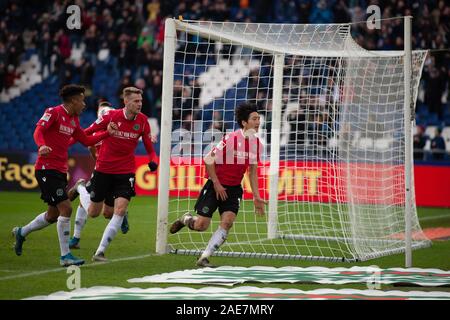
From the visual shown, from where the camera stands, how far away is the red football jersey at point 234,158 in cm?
1136

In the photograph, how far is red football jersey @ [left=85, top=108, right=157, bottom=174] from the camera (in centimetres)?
1207

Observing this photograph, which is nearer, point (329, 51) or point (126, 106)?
point (126, 106)

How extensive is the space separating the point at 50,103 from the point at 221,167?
1881 centimetres

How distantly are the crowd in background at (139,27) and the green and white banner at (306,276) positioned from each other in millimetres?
15787

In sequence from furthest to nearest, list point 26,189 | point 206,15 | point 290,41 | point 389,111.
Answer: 1. point 206,15
2. point 26,189
3. point 389,111
4. point 290,41

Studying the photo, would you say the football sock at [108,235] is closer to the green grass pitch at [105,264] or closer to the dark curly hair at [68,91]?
the green grass pitch at [105,264]

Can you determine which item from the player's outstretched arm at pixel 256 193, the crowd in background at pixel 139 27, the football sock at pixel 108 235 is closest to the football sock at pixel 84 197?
the football sock at pixel 108 235

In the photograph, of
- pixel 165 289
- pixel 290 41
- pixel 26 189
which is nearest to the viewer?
pixel 165 289

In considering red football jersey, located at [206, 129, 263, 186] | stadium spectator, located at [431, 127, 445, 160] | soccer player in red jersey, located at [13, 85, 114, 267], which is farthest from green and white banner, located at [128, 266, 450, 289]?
stadium spectator, located at [431, 127, 445, 160]

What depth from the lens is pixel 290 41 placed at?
13.2 m

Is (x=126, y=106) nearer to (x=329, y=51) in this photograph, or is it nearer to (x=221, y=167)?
(x=221, y=167)

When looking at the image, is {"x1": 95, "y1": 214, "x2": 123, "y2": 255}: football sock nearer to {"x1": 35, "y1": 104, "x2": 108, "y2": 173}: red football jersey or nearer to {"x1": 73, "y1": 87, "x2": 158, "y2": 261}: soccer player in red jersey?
{"x1": 73, "y1": 87, "x2": 158, "y2": 261}: soccer player in red jersey

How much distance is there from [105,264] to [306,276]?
2.46 meters
